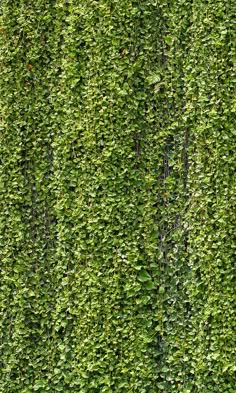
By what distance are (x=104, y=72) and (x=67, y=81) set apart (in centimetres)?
28

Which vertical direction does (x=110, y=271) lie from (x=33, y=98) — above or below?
below

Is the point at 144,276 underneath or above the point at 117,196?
underneath

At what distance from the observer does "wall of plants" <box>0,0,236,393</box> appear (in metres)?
4.96

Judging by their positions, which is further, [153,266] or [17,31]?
[17,31]

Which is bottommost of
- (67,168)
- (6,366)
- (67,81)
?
(6,366)

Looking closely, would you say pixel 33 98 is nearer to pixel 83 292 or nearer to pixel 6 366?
pixel 83 292

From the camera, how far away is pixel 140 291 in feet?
16.9

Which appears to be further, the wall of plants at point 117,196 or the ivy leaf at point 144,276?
the ivy leaf at point 144,276

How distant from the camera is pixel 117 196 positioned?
518cm

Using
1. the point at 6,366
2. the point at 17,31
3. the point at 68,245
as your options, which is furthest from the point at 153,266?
the point at 17,31

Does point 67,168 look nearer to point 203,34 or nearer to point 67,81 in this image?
point 67,81

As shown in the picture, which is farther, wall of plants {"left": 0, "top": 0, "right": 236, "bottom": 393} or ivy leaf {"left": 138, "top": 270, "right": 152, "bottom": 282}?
ivy leaf {"left": 138, "top": 270, "right": 152, "bottom": 282}

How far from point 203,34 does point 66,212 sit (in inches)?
56.2

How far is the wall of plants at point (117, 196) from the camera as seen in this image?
496cm
